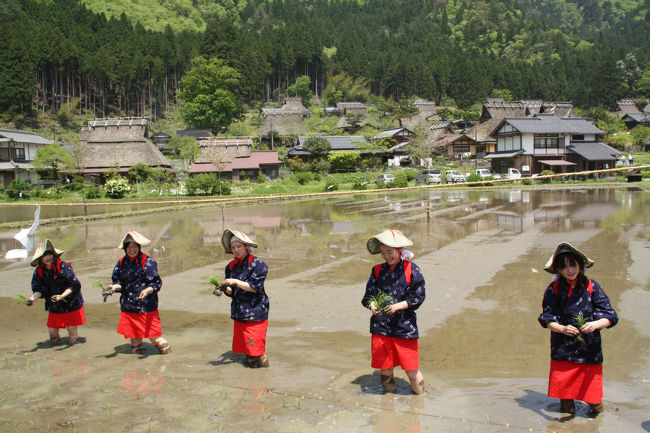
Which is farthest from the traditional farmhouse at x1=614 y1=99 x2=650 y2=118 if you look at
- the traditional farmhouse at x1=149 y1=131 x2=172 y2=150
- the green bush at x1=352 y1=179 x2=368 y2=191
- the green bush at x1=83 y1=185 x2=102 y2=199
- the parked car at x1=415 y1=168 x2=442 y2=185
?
the green bush at x1=83 y1=185 x2=102 y2=199

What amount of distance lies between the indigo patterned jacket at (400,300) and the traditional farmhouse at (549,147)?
153ft

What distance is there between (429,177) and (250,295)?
3839cm

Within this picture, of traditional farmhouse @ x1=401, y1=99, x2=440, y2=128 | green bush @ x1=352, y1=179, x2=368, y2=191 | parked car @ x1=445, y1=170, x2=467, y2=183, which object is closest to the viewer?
green bush @ x1=352, y1=179, x2=368, y2=191

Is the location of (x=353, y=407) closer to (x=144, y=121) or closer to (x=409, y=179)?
(x=409, y=179)

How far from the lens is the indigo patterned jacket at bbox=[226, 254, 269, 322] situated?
536 centimetres

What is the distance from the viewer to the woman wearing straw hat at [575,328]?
4086mm

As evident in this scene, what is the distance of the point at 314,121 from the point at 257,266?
216 feet

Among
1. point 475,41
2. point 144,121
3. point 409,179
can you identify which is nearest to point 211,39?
point 144,121

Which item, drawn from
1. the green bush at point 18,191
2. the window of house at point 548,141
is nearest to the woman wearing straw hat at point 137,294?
the green bush at point 18,191

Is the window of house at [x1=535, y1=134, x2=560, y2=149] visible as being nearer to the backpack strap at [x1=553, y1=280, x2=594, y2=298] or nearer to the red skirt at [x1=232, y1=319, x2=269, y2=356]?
the backpack strap at [x1=553, y1=280, x2=594, y2=298]

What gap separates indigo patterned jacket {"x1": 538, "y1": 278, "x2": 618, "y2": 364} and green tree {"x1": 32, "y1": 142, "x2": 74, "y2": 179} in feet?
145

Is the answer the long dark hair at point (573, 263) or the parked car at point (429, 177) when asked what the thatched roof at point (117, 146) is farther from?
the long dark hair at point (573, 263)

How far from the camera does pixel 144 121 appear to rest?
179 feet

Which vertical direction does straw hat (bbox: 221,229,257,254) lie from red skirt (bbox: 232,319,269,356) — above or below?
above
